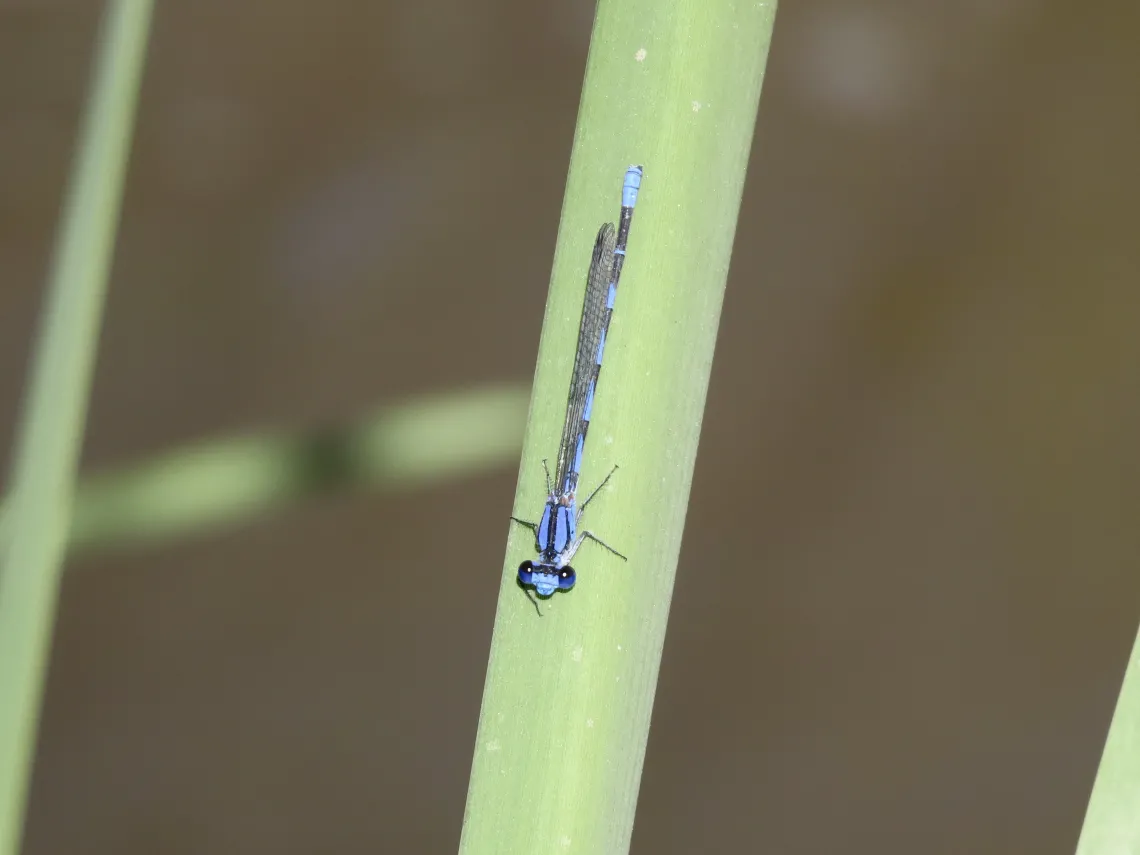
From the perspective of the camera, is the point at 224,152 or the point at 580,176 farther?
the point at 224,152

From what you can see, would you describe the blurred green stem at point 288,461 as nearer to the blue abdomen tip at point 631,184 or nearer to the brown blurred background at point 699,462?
the brown blurred background at point 699,462

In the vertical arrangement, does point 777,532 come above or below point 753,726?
above

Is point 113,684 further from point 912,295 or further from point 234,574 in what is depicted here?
point 912,295

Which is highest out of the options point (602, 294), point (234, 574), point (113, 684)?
point (602, 294)

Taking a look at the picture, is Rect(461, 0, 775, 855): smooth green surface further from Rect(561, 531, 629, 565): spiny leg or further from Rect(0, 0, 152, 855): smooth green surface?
Rect(0, 0, 152, 855): smooth green surface

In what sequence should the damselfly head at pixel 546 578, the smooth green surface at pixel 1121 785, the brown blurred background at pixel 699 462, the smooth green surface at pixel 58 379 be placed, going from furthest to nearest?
the brown blurred background at pixel 699 462, the smooth green surface at pixel 58 379, the damselfly head at pixel 546 578, the smooth green surface at pixel 1121 785

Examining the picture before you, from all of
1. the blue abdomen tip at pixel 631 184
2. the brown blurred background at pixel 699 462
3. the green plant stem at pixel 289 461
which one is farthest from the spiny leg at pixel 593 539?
the brown blurred background at pixel 699 462

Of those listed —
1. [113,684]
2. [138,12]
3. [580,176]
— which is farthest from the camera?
[113,684]

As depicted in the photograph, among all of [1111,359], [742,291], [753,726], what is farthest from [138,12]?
[1111,359]
